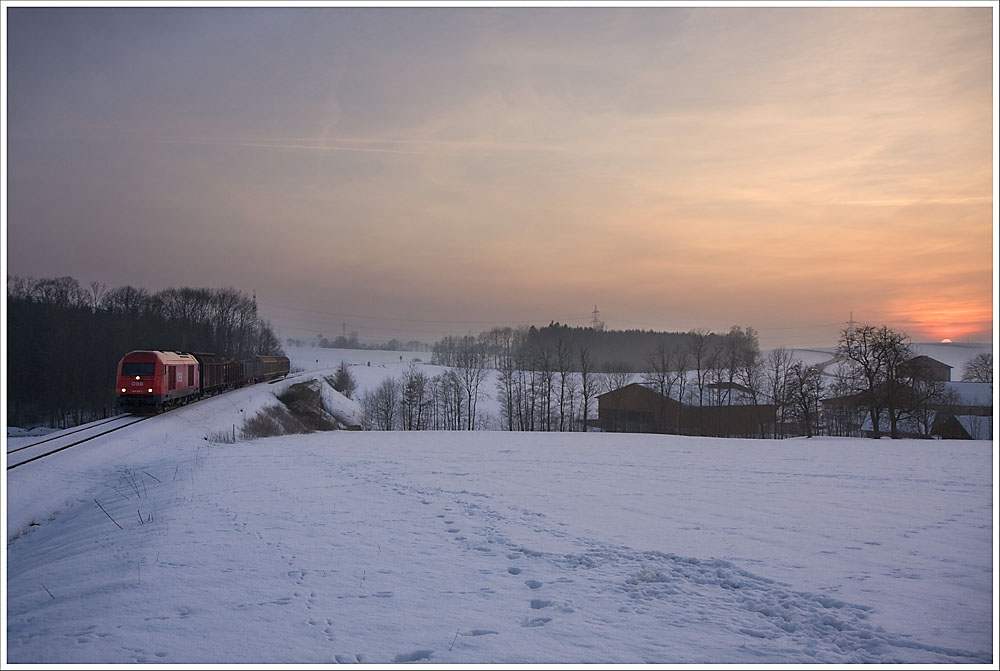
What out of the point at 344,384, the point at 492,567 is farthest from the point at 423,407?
the point at 492,567

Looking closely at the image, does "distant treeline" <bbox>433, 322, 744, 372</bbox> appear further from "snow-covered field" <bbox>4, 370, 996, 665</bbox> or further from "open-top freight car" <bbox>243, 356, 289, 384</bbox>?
"snow-covered field" <bbox>4, 370, 996, 665</bbox>

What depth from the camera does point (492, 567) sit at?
8.27 meters

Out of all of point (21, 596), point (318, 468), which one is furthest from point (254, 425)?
point (21, 596)

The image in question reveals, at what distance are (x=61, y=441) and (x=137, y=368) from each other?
30.3 ft

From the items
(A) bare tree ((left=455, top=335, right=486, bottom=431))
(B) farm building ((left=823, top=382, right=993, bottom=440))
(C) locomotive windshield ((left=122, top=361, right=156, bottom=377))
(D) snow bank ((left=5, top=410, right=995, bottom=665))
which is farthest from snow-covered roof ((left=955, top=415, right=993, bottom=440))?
A: (C) locomotive windshield ((left=122, top=361, right=156, bottom=377))

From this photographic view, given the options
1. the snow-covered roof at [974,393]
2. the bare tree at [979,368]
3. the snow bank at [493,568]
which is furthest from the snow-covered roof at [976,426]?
the snow bank at [493,568]

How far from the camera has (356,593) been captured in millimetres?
7219

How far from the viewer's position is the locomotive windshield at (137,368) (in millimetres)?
30938

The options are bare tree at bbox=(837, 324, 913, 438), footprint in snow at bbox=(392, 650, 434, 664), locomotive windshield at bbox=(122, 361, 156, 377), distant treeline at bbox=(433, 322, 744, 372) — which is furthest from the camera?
distant treeline at bbox=(433, 322, 744, 372)

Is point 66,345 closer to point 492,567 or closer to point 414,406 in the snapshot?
point 414,406

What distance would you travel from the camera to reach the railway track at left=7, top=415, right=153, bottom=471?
18.9 meters

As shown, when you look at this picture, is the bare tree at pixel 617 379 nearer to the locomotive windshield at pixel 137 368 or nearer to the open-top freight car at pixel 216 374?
the open-top freight car at pixel 216 374

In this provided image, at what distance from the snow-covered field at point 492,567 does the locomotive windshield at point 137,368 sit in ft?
47.8

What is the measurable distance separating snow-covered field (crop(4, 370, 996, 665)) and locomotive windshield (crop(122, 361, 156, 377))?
1457 centimetres
